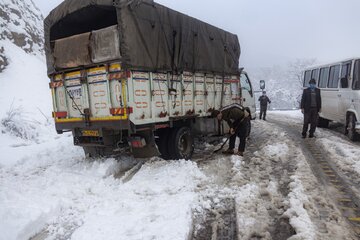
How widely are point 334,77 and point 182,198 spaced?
28.4 ft

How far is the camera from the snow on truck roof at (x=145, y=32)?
19.2 ft

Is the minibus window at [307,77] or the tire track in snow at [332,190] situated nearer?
the tire track in snow at [332,190]

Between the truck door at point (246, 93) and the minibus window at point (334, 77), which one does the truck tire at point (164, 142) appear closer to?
the truck door at point (246, 93)

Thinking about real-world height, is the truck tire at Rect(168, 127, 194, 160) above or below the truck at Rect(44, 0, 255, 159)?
below

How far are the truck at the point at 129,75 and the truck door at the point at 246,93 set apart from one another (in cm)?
266

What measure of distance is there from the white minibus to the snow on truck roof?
4138mm

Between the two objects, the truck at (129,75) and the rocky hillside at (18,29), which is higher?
the rocky hillside at (18,29)

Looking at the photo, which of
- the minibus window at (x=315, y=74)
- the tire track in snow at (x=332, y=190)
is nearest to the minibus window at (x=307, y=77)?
the minibus window at (x=315, y=74)

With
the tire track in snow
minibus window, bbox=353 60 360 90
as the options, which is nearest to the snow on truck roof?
the tire track in snow

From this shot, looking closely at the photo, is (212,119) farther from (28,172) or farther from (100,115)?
(28,172)

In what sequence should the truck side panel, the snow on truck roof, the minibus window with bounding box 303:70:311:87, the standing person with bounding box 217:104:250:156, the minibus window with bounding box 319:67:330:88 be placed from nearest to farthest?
the snow on truck roof < the truck side panel < the standing person with bounding box 217:104:250:156 < the minibus window with bounding box 319:67:330:88 < the minibus window with bounding box 303:70:311:87

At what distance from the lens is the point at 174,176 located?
5.83 metres

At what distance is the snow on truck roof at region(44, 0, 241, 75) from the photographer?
5.85 metres

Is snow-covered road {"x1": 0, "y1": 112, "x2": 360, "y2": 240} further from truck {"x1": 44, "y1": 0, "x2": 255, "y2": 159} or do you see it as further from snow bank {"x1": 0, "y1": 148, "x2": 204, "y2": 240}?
truck {"x1": 44, "y1": 0, "x2": 255, "y2": 159}
